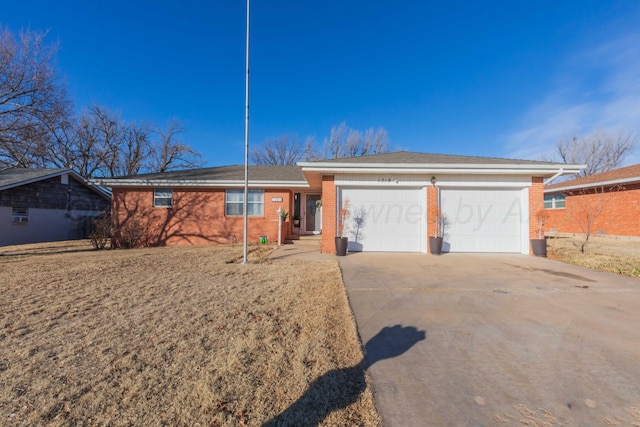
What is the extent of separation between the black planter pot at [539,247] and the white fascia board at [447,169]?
2.19 meters

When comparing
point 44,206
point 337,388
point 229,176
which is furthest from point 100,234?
point 337,388

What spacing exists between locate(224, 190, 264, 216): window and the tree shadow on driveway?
975cm

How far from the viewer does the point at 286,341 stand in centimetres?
292

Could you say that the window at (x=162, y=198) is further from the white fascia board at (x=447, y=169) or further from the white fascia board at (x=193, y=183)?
the white fascia board at (x=447, y=169)

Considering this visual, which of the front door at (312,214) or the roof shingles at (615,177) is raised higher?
the roof shingles at (615,177)

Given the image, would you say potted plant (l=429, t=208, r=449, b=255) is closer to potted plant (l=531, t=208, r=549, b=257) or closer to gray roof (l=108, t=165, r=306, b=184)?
potted plant (l=531, t=208, r=549, b=257)

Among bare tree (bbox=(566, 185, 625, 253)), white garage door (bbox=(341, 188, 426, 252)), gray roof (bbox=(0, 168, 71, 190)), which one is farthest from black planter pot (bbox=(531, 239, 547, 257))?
gray roof (bbox=(0, 168, 71, 190))

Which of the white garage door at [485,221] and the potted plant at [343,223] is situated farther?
the white garage door at [485,221]

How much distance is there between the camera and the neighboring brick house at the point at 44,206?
45.0 feet

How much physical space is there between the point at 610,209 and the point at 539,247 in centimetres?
1077

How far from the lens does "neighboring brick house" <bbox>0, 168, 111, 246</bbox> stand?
45.0ft

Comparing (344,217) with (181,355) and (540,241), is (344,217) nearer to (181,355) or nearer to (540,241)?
(540,241)

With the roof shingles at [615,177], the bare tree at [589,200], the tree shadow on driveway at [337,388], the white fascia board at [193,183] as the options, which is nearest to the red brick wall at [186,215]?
the white fascia board at [193,183]

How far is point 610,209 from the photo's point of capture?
14359 mm
